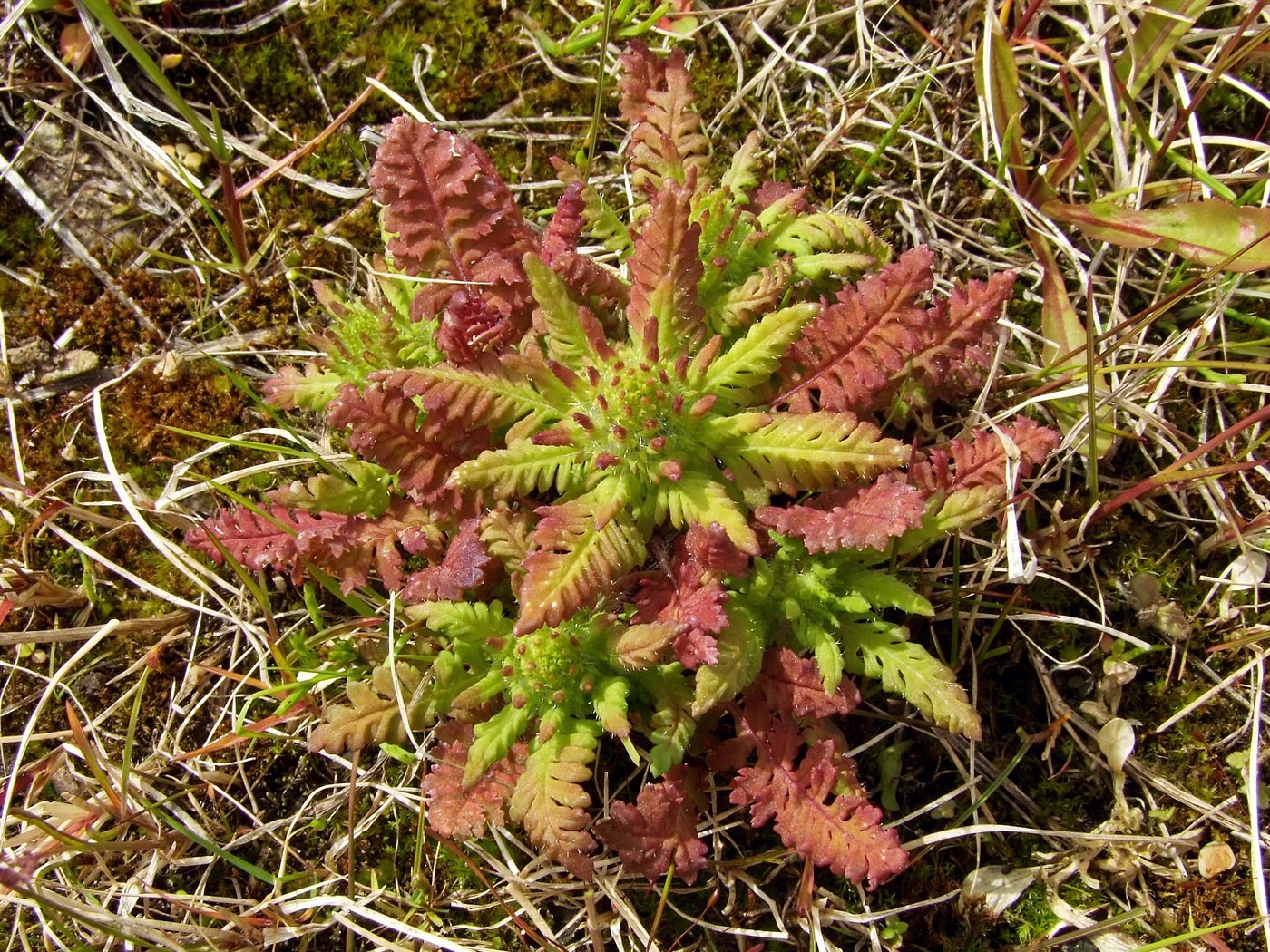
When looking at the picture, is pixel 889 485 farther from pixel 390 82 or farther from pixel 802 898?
pixel 390 82

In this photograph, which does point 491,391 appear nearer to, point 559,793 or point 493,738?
point 493,738

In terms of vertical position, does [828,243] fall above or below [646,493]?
above

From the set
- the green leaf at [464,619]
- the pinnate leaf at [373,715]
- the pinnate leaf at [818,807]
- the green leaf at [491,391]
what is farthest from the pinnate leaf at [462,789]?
the green leaf at [491,391]

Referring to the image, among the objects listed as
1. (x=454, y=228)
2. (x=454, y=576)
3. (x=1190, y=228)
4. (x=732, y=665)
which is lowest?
(x=732, y=665)

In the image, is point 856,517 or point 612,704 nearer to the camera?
point 856,517

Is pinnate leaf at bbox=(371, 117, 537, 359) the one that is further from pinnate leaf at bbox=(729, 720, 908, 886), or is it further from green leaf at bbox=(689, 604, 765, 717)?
pinnate leaf at bbox=(729, 720, 908, 886)

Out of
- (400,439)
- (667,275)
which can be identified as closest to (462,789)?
(400,439)

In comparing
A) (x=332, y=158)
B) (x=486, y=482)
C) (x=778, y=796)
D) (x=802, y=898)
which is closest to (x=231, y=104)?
(x=332, y=158)

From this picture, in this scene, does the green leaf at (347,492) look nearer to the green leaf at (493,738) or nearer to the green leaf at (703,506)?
the green leaf at (493,738)
